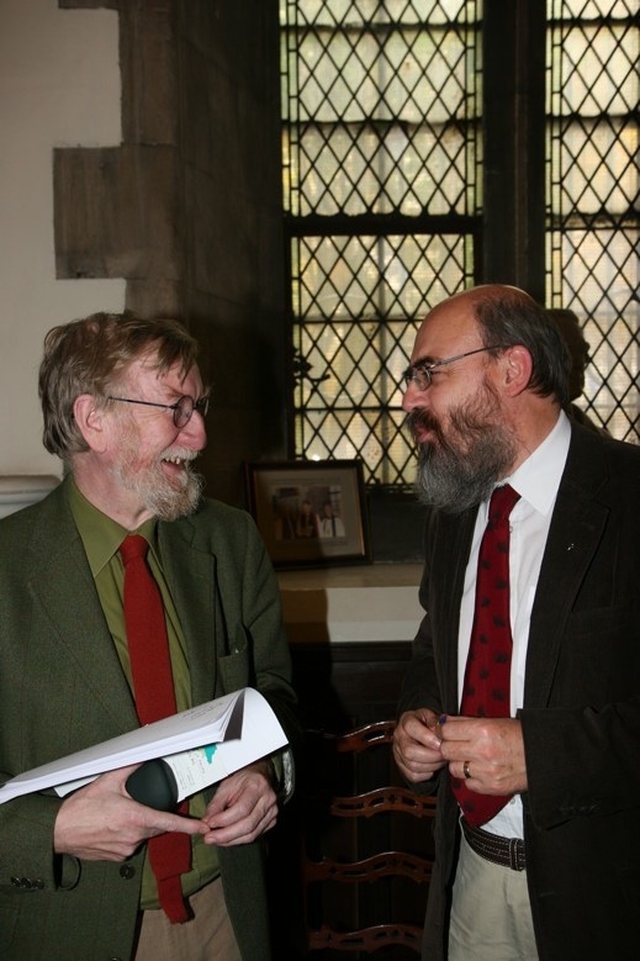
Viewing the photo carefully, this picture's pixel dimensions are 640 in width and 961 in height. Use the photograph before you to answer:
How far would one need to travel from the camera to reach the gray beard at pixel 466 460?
5.65 feet

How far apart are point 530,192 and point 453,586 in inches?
100

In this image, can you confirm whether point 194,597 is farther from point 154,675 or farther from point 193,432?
point 193,432

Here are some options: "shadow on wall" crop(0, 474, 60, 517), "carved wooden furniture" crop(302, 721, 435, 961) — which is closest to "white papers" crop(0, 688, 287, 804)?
"shadow on wall" crop(0, 474, 60, 517)

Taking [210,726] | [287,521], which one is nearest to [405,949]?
[287,521]

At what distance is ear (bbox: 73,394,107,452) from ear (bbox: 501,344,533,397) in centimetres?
78

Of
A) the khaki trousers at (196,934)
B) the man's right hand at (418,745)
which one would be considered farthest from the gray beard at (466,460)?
the khaki trousers at (196,934)

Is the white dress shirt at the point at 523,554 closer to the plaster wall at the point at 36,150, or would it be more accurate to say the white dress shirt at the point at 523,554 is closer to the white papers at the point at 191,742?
the white papers at the point at 191,742

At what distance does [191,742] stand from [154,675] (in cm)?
38

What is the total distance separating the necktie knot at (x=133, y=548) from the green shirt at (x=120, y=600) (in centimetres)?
1

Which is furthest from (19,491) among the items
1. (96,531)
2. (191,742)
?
(191,742)

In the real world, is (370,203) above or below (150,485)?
above

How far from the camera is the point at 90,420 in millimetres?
1626

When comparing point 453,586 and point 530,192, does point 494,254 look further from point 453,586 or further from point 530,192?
point 453,586

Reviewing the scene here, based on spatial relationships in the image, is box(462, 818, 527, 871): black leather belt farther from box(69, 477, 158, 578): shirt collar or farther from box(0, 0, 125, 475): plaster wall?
box(0, 0, 125, 475): plaster wall
